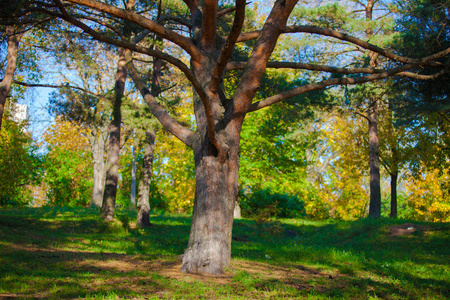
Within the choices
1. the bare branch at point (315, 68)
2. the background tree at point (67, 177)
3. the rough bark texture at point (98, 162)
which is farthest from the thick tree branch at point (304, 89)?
the background tree at point (67, 177)

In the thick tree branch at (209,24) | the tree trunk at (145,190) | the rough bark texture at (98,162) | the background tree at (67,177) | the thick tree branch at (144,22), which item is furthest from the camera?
the background tree at (67,177)

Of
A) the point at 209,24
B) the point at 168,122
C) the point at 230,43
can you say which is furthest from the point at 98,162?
the point at 230,43

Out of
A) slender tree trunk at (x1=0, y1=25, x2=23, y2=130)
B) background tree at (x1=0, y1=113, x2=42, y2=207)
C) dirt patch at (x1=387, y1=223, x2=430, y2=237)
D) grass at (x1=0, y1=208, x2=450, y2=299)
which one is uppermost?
slender tree trunk at (x1=0, y1=25, x2=23, y2=130)

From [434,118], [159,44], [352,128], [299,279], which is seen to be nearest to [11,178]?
[159,44]

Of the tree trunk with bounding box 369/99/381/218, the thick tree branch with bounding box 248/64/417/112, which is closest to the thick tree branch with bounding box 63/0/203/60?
the thick tree branch with bounding box 248/64/417/112

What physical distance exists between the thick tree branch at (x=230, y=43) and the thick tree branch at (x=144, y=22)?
2.69 feet

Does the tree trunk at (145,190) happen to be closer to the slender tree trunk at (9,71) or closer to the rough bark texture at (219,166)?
the slender tree trunk at (9,71)

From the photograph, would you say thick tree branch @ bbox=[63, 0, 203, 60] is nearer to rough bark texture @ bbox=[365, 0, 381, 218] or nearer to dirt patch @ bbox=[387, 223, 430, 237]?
dirt patch @ bbox=[387, 223, 430, 237]

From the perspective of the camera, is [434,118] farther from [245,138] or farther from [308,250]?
[308,250]

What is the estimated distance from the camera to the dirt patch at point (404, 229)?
37.0 feet

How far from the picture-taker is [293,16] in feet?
55.8

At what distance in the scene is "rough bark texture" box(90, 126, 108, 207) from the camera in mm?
24984

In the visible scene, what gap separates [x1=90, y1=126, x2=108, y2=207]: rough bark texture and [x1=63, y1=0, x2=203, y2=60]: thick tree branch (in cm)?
2069

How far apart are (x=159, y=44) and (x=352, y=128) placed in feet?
49.2
